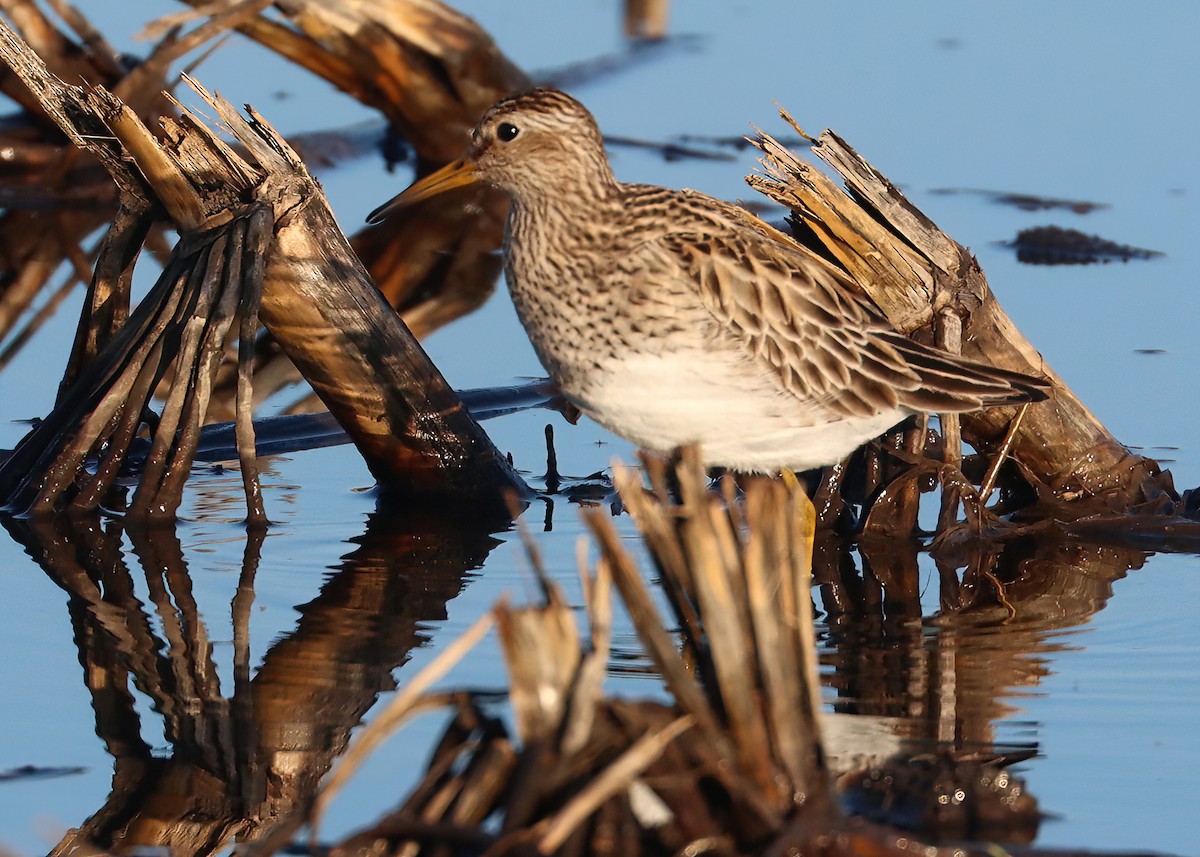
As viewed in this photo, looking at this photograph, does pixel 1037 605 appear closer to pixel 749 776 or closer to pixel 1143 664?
pixel 1143 664

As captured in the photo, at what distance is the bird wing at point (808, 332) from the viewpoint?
664 cm

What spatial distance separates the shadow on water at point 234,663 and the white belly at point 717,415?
3.57ft

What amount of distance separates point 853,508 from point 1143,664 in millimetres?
1910

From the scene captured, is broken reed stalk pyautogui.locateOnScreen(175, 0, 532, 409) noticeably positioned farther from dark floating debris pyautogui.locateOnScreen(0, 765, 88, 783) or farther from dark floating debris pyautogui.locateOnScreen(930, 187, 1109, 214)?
dark floating debris pyautogui.locateOnScreen(0, 765, 88, 783)

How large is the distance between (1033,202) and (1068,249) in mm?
921

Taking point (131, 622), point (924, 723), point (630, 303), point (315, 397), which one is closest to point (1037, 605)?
point (924, 723)

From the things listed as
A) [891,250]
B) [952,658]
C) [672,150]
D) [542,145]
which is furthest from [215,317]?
[672,150]

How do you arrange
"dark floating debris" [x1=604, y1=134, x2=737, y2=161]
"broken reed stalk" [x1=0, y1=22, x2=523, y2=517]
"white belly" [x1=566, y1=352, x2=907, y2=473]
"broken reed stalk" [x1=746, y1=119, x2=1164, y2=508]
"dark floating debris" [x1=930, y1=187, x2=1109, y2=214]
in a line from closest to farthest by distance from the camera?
"white belly" [x1=566, y1=352, x2=907, y2=473] → "broken reed stalk" [x1=746, y1=119, x2=1164, y2=508] → "broken reed stalk" [x1=0, y1=22, x2=523, y2=517] → "dark floating debris" [x1=930, y1=187, x2=1109, y2=214] → "dark floating debris" [x1=604, y1=134, x2=737, y2=161]

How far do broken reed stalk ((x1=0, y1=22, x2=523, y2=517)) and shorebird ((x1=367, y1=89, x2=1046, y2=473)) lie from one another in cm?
91

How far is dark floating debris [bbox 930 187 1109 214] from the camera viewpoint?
12484mm

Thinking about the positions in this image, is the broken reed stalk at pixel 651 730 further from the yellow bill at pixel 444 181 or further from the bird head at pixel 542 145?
the yellow bill at pixel 444 181

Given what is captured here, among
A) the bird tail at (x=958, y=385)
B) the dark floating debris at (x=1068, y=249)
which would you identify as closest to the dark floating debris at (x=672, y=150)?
the dark floating debris at (x=1068, y=249)

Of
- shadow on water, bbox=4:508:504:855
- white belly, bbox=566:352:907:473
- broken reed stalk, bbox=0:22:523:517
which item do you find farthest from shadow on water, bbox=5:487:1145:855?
white belly, bbox=566:352:907:473

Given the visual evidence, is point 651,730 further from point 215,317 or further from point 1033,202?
point 1033,202
